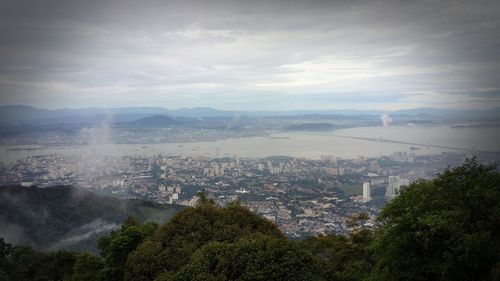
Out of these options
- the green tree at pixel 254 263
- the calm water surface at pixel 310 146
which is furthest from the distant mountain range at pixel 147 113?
the green tree at pixel 254 263

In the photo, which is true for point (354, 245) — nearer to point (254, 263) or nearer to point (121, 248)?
point (254, 263)


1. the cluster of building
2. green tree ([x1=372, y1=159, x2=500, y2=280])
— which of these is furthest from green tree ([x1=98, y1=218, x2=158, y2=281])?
green tree ([x1=372, y1=159, x2=500, y2=280])

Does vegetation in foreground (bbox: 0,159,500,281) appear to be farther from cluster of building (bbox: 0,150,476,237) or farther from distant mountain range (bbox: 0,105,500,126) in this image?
distant mountain range (bbox: 0,105,500,126)

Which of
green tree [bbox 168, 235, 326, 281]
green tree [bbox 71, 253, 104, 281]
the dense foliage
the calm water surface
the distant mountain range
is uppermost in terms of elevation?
the distant mountain range

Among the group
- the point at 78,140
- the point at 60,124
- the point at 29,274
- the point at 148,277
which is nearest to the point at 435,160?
the point at 148,277

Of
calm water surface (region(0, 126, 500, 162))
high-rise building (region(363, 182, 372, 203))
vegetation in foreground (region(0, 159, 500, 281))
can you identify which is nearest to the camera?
vegetation in foreground (region(0, 159, 500, 281))

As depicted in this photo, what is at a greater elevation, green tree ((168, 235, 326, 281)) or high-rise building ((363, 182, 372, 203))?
green tree ((168, 235, 326, 281))

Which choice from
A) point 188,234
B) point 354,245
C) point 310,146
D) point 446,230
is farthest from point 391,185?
point 310,146

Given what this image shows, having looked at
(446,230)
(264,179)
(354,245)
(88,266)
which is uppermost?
(446,230)
